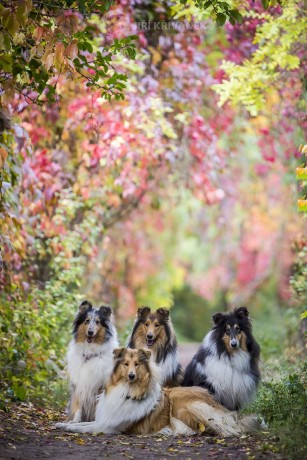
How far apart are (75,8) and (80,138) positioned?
5016 mm

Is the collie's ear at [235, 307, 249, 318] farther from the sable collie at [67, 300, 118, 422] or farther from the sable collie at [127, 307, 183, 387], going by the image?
the sable collie at [67, 300, 118, 422]

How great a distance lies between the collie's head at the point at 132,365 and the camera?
22.9 feet

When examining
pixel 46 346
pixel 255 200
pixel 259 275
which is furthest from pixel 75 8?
pixel 259 275

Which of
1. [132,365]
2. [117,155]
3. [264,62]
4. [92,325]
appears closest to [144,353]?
[132,365]

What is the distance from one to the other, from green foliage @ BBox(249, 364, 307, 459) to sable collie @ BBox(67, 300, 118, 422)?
59.1 inches

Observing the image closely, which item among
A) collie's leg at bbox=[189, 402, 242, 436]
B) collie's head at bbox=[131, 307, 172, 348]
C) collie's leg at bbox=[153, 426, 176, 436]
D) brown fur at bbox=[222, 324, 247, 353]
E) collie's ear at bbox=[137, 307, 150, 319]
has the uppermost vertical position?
collie's ear at bbox=[137, 307, 150, 319]

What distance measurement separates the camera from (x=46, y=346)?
31.0 feet

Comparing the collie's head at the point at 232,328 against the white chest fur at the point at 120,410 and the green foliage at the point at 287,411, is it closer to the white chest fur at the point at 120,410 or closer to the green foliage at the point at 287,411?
the green foliage at the point at 287,411

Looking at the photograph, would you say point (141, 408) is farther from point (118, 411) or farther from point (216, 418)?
point (216, 418)

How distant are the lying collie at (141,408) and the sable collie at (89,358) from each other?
289 mm

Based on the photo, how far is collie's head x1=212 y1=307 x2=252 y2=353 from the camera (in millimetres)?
7578

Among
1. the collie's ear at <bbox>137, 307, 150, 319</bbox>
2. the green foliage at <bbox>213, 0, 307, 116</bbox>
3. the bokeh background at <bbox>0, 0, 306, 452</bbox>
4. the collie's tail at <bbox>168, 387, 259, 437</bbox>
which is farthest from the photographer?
the green foliage at <bbox>213, 0, 307, 116</bbox>

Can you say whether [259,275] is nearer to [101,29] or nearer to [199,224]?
[199,224]

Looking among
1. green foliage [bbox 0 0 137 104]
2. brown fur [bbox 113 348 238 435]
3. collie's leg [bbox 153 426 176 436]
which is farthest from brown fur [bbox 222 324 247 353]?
green foliage [bbox 0 0 137 104]
